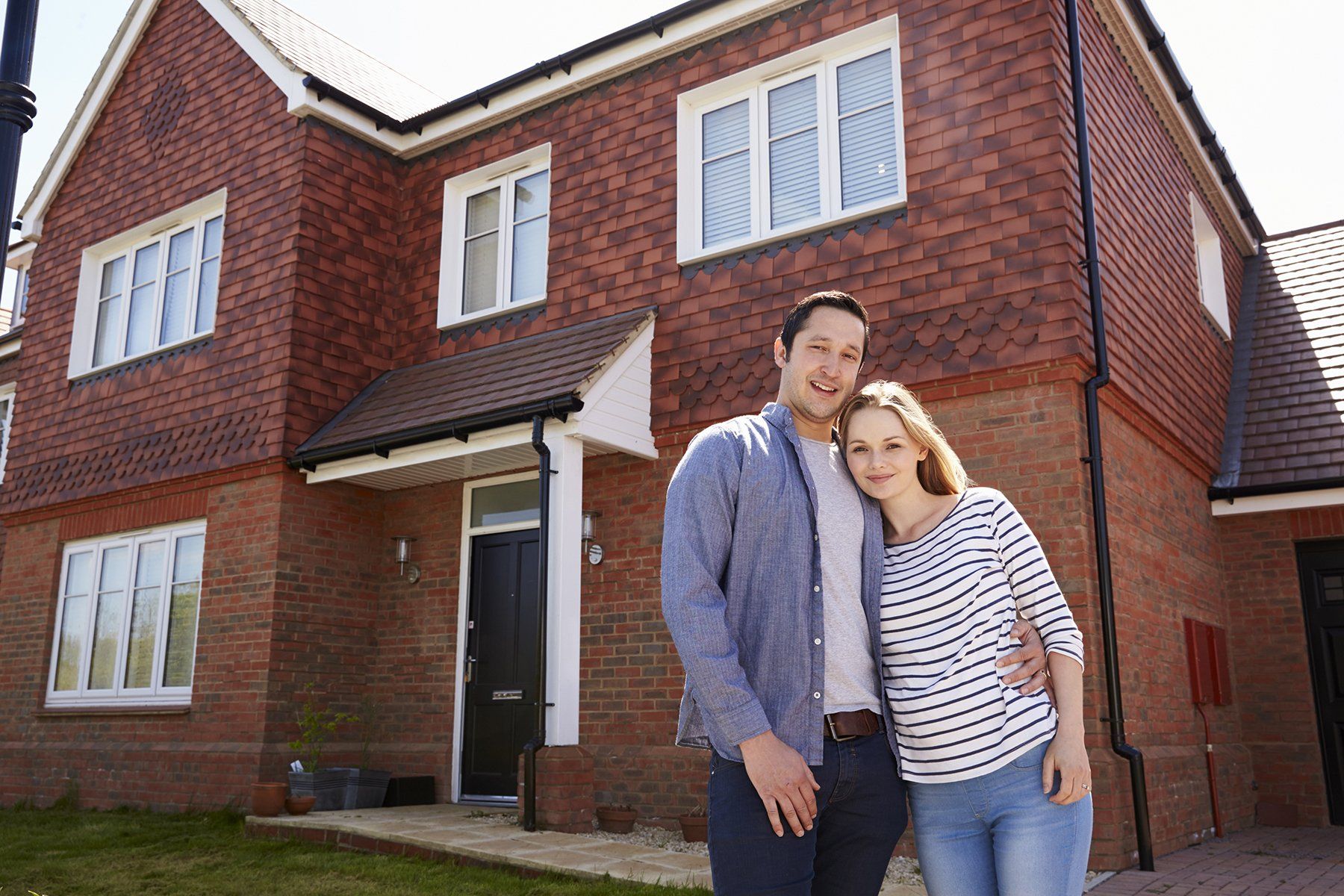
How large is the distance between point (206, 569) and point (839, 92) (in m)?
6.64

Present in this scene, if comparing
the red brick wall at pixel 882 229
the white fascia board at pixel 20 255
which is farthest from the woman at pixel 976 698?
the white fascia board at pixel 20 255

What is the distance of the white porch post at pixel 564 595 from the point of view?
733cm

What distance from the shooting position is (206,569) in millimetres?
9727

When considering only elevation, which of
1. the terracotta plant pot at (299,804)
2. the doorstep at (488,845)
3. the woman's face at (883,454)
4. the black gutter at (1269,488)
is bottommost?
the doorstep at (488,845)

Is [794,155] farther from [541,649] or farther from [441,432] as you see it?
[541,649]

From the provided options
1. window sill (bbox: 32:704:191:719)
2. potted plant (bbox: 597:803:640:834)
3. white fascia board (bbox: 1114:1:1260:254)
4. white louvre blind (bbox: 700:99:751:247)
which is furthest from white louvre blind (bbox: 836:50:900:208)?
window sill (bbox: 32:704:191:719)

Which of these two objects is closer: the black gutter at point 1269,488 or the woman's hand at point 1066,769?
the woman's hand at point 1066,769

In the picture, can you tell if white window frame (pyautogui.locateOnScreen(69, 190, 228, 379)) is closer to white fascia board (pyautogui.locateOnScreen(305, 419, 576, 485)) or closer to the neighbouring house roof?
the neighbouring house roof

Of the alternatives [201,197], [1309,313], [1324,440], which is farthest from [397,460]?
[1309,313]

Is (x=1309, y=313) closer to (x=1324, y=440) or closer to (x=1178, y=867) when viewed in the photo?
(x=1324, y=440)

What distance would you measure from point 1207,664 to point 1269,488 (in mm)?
1666

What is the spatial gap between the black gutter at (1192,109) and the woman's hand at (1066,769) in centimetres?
771

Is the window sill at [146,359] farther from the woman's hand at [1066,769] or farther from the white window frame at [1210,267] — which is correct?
the woman's hand at [1066,769]

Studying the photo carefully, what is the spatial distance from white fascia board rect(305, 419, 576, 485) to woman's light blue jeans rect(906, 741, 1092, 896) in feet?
17.7
